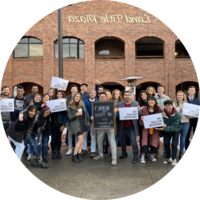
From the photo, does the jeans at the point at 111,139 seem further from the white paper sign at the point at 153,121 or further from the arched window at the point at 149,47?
the arched window at the point at 149,47

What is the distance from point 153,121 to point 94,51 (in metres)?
13.1

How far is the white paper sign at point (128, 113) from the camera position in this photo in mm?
5488

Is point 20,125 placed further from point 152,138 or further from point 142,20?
point 142,20

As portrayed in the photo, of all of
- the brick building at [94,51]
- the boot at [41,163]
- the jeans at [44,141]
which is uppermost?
the brick building at [94,51]

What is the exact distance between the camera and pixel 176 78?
17.4 metres

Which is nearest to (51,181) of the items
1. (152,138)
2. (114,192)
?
(114,192)

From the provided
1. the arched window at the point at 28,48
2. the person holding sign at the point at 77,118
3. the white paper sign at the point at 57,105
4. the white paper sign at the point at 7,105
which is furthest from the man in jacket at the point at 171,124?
the arched window at the point at 28,48

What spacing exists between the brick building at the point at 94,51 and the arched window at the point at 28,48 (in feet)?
0.29

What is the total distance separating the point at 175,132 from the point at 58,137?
339cm

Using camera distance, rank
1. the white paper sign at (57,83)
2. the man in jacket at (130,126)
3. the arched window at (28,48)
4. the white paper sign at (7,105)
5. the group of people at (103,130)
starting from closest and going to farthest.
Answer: the group of people at (103,130) < the white paper sign at (7,105) < the man in jacket at (130,126) < the white paper sign at (57,83) < the arched window at (28,48)

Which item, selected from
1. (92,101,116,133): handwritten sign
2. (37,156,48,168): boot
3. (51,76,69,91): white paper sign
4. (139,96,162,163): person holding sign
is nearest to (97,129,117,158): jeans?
(92,101,116,133): handwritten sign

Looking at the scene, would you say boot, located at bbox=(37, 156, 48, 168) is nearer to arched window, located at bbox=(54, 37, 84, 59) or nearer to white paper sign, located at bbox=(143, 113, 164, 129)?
white paper sign, located at bbox=(143, 113, 164, 129)

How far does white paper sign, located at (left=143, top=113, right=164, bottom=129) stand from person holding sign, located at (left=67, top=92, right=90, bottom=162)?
1.71 meters

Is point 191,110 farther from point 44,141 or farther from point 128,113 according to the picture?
point 44,141
